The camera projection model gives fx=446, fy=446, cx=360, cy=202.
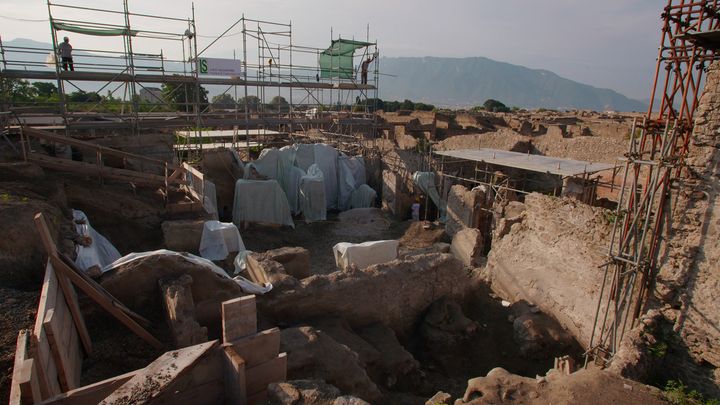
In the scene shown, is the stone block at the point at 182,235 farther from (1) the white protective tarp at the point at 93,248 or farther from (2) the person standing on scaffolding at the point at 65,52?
(2) the person standing on scaffolding at the point at 65,52

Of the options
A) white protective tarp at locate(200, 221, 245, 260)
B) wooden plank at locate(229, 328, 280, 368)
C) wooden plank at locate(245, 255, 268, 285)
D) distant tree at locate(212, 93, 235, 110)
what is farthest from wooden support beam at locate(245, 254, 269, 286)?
distant tree at locate(212, 93, 235, 110)

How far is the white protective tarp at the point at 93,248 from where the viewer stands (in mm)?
7647

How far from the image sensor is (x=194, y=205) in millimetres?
11742

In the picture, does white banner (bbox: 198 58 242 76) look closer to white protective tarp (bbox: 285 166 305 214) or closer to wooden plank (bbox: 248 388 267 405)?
white protective tarp (bbox: 285 166 305 214)

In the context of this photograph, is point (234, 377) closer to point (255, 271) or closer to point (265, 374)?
point (265, 374)

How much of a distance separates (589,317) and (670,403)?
303cm

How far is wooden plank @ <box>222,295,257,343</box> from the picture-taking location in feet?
17.9

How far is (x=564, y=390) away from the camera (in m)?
5.87

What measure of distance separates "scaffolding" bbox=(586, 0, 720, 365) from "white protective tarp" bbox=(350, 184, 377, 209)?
1063cm

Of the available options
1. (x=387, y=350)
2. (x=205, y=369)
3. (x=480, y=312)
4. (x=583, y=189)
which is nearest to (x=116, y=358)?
(x=205, y=369)

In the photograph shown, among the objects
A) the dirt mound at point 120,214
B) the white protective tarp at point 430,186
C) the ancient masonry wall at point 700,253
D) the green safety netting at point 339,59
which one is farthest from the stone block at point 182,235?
the green safety netting at point 339,59

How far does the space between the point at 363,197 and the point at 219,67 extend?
7251mm

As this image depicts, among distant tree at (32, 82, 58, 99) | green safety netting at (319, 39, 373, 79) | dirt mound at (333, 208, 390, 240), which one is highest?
green safety netting at (319, 39, 373, 79)

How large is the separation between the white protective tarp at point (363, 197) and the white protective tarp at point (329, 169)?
0.77 m
